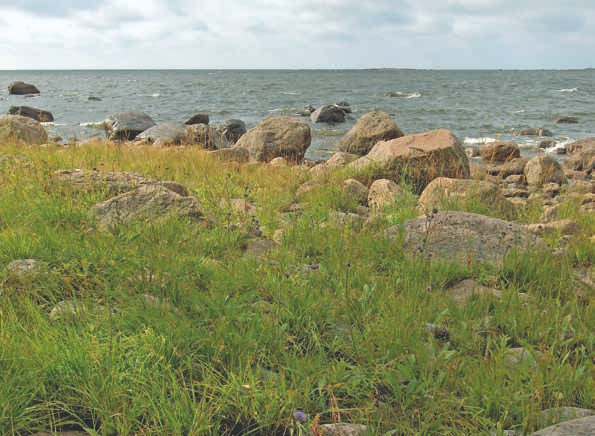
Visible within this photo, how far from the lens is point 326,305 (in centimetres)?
278

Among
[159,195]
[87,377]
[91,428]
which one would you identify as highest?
[159,195]

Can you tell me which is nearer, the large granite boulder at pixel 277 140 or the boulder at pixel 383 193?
the boulder at pixel 383 193

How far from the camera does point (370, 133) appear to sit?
12758mm

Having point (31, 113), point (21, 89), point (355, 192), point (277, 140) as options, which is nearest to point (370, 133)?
point (277, 140)

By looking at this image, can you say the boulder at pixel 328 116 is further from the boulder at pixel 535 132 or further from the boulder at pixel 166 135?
the boulder at pixel 166 135

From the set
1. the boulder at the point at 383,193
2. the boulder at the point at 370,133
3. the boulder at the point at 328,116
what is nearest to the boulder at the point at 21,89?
the boulder at the point at 328,116

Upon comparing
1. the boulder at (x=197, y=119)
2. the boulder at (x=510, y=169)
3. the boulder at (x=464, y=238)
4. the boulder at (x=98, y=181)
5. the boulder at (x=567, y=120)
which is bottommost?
the boulder at (x=510, y=169)

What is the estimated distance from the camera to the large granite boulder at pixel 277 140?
1256 cm

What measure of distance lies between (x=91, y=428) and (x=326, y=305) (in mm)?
1319

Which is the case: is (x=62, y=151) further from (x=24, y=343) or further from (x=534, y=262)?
(x=534, y=262)

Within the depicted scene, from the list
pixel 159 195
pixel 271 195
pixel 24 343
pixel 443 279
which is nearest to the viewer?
pixel 24 343

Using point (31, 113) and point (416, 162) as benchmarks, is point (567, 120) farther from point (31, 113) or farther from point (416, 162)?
point (31, 113)

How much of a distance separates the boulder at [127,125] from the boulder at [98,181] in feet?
43.7

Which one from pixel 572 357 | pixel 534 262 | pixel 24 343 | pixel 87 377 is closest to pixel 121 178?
pixel 24 343
